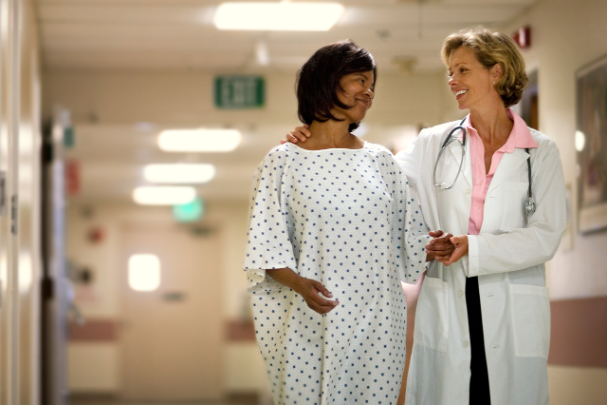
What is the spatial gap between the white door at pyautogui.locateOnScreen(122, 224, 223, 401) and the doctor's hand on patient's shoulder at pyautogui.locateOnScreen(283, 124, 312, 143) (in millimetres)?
10550

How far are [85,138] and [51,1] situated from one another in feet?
12.2

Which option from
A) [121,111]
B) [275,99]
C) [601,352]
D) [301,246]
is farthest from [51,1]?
[601,352]

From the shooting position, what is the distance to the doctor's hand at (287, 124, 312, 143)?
2.25 m

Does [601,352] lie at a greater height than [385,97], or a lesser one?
lesser

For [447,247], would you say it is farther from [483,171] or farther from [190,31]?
[190,31]

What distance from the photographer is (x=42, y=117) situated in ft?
18.7

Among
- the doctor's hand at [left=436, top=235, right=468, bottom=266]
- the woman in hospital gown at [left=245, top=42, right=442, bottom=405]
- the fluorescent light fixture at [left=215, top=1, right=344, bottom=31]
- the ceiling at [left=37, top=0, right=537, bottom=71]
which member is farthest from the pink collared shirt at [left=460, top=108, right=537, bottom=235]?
the fluorescent light fixture at [left=215, top=1, right=344, bottom=31]

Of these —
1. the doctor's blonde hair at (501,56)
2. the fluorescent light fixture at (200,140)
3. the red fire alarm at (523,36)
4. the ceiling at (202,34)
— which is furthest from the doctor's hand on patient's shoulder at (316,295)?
the fluorescent light fixture at (200,140)

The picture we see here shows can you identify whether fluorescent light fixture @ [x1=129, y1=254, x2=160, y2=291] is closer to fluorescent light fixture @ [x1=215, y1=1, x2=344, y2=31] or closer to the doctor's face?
fluorescent light fixture @ [x1=215, y1=1, x2=344, y2=31]

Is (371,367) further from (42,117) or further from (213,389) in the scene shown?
(213,389)

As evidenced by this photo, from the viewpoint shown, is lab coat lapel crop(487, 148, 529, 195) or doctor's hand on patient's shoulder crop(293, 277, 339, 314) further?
lab coat lapel crop(487, 148, 529, 195)

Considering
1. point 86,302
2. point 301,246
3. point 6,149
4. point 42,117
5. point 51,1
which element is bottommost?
point 86,302

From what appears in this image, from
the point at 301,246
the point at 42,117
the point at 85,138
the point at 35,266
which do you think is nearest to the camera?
the point at 301,246

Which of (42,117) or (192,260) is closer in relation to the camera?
Result: (42,117)
